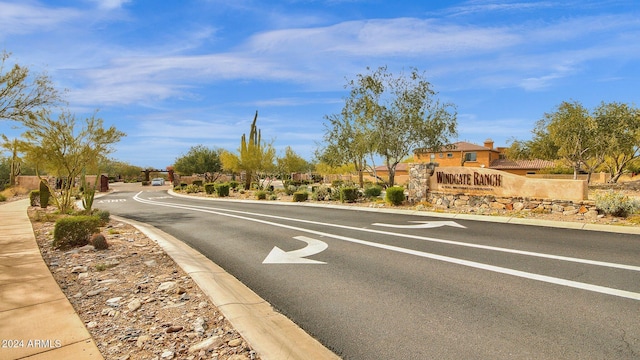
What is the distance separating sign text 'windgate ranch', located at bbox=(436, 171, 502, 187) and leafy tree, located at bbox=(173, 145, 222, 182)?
1890 inches

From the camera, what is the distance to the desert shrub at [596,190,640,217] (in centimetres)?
1103

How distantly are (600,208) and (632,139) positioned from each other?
23753 millimetres

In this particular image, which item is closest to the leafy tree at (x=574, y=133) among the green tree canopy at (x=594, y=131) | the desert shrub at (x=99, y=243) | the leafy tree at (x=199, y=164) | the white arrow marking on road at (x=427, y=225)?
the green tree canopy at (x=594, y=131)

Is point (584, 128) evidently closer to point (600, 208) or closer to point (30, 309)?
point (600, 208)

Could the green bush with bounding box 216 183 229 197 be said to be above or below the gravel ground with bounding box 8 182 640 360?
above

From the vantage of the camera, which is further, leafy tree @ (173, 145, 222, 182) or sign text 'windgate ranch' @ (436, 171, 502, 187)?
leafy tree @ (173, 145, 222, 182)

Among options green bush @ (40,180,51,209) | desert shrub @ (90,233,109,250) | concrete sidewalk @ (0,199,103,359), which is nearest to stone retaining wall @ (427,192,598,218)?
desert shrub @ (90,233,109,250)

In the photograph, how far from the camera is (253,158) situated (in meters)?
35.5

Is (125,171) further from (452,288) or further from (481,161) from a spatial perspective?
(452,288)

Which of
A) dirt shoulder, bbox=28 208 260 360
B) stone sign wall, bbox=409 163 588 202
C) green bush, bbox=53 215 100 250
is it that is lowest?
dirt shoulder, bbox=28 208 260 360

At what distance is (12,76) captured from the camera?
10.8 meters

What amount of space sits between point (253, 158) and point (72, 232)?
27447 mm

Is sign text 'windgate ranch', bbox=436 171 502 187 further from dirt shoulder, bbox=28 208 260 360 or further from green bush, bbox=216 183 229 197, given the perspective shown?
green bush, bbox=216 183 229 197

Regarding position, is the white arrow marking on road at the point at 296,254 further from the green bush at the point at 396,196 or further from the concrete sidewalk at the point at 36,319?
the green bush at the point at 396,196
